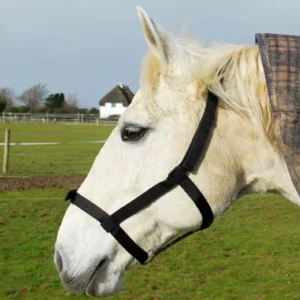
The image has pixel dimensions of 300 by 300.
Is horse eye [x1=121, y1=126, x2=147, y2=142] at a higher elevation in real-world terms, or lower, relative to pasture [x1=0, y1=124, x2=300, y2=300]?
higher

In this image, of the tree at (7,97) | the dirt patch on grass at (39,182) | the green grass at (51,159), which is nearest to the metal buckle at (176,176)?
the dirt patch on grass at (39,182)

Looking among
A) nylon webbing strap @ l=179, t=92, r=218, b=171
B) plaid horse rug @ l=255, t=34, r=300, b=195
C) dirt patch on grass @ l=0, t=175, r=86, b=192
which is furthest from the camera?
dirt patch on grass @ l=0, t=175, r=86, b=192

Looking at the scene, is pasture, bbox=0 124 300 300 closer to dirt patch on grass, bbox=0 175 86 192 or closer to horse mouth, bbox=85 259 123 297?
dirt patch on grass, bbox=0 175 86 192

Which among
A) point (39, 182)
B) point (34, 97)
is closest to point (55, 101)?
point (34, 97)

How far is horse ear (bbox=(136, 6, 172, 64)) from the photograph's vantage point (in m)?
2.12

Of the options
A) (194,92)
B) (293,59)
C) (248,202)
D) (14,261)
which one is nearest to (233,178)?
(194,92)

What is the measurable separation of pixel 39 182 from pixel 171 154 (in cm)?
1184

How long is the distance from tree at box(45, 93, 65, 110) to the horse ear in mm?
69660

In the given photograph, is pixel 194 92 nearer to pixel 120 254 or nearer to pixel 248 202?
pixel 120 254

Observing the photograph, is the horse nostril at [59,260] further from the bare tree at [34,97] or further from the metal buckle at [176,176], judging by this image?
the bare tree at [34,97]

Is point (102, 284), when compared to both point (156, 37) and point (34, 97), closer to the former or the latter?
point (156, 37)

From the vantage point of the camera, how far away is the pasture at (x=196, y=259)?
5680mm

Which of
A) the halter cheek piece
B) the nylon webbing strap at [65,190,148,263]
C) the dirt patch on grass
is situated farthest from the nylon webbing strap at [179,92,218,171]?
the dirt patch on grass

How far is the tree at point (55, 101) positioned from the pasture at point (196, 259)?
203ft
